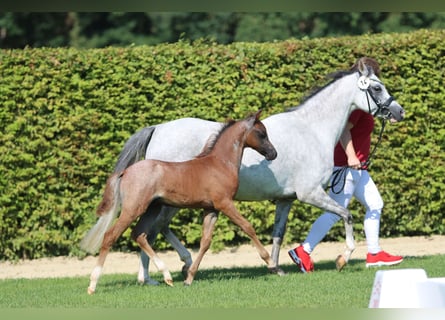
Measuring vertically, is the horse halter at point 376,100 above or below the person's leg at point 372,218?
above

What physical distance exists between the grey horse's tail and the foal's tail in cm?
57

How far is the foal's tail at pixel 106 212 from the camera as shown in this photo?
6.89m

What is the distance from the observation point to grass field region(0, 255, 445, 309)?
5.91 meters

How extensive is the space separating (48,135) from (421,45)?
5.16 metres

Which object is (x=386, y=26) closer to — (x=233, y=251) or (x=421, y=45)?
(x=421, y=45)

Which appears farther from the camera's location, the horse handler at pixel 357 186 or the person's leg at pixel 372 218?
the person's leg at pixel 372 218

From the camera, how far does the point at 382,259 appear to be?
27.7ft

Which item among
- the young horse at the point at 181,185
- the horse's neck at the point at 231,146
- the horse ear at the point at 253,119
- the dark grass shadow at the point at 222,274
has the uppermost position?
the horse ear at the point at 253,119

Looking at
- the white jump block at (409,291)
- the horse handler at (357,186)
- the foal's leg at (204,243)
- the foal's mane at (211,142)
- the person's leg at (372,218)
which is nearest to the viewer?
the white jump block at (409,291)

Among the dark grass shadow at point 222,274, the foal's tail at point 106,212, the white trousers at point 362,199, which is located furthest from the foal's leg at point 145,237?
the white trousers at point 362,199

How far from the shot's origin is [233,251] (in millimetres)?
10695

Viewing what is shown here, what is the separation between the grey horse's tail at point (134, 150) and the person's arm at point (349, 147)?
2.08 m

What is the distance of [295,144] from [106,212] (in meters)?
2.13

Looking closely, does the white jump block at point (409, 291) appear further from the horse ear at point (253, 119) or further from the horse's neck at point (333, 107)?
the horse's neck at point (333, 107)
